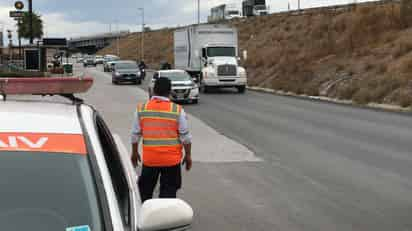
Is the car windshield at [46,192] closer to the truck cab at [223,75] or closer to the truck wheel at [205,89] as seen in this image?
the truck cab at [223,75]

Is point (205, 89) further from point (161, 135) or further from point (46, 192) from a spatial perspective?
point (46, 192)

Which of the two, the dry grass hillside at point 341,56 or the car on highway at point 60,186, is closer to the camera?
the car on highway at point 60,186

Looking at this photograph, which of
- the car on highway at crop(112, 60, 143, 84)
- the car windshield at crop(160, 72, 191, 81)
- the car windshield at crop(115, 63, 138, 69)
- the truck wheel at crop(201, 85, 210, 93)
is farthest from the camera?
the car windshield at crop(115, 63, 138, 69)

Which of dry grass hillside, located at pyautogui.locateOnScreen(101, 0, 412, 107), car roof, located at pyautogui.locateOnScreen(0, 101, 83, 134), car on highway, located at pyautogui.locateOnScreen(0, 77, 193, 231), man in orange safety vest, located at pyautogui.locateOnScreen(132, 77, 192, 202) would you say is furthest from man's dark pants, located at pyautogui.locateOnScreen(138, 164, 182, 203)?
dry grass hillside, located at pyautogui.locateOnScreen(101, 0, 412, 107)

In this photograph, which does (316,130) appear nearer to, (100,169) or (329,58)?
A: (100,169)

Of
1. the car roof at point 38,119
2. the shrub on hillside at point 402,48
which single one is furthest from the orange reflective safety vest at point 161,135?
the shrub on hillside at point 402,48

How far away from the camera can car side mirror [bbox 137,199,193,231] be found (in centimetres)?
330

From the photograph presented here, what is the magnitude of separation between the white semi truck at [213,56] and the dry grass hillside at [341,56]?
332cm

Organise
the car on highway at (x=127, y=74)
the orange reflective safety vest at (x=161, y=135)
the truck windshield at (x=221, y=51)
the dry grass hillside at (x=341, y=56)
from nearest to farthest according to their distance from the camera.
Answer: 1. the orange reflective safety vest at (x=161, y=135)
2. the dry grass hillside at (x=341, y=56)
3. the truck windshield at (x=221, y=51)
4. the car on highway at (x=127, y=74)

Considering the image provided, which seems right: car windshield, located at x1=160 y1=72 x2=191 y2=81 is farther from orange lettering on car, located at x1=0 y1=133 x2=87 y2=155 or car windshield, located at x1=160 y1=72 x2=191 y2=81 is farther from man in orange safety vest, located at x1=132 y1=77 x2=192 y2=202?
orange lettering on car, located at x1=0 y1=133 x2=87 y2=155

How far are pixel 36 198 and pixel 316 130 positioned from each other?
1531cm

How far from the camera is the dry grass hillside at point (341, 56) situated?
103ft

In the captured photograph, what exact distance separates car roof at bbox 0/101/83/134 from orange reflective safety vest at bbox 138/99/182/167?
2.73 meters

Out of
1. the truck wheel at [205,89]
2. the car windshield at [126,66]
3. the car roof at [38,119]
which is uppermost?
the car windshield at [126,66]
